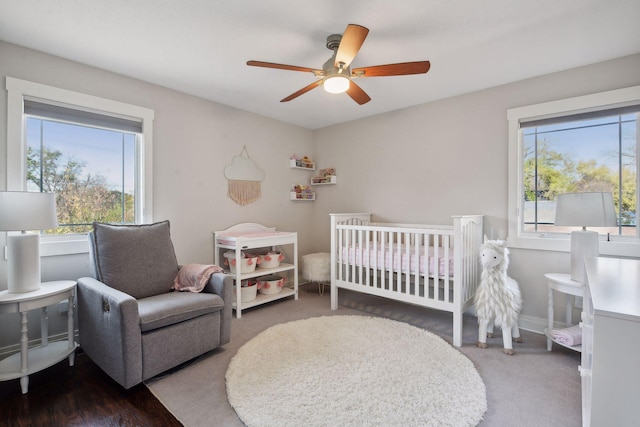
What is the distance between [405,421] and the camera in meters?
1.47

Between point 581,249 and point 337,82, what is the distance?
6.92 feet

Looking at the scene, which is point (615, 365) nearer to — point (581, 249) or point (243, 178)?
point (581, 249)

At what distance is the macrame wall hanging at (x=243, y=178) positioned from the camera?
3.46 m

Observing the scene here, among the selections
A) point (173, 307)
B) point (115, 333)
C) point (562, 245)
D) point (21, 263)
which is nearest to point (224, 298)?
point (173, 307)

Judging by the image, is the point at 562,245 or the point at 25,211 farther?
the point at 562,245

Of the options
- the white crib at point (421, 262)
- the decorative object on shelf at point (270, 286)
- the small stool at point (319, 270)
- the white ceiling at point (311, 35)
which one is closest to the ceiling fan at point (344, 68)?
the white ceiling at point (311, 35)

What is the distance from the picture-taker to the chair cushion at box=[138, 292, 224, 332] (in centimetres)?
182

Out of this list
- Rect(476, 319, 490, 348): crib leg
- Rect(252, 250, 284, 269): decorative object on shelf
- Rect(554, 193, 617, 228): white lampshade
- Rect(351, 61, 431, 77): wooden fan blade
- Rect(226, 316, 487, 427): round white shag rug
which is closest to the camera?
Rect(226, 316, 487, 427): round white shag rug

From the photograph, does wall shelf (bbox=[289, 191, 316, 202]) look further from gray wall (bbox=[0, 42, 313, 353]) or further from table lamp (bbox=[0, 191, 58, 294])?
table lamp (bbox=[0, 191, 58, 294])

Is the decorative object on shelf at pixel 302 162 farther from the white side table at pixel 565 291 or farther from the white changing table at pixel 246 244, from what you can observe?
the white side table at pixel 565 291

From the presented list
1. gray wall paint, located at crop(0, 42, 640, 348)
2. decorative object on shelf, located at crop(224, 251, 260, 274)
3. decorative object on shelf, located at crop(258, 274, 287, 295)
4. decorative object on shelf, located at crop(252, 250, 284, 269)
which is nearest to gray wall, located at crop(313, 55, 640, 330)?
gray wall paint, located at crop(0, 42, 640, 348)

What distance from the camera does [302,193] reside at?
13.9ft

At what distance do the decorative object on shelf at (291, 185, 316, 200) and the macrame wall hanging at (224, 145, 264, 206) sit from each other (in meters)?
0.55

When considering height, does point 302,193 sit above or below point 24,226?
above
